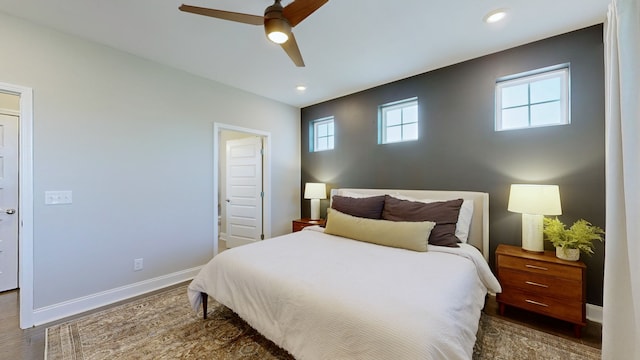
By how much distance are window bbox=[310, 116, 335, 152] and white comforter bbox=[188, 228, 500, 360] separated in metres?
2.41

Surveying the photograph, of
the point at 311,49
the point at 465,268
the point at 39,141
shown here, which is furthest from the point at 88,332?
the point at 311,49

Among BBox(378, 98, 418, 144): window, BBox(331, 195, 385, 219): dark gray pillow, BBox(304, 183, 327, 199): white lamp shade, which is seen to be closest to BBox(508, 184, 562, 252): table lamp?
BBox(331, 195, 385, 219): dark gray pillow

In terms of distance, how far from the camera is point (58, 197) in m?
2.29

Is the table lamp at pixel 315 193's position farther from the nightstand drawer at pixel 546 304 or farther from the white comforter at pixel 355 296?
the nightstand drawer at pixel 546 304

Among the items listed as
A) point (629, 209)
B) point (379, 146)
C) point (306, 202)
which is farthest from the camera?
point (306, 202)

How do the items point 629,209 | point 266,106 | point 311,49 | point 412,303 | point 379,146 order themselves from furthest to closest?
point 266,106 < point 379,146 < point 311,49 < point 412,303 < point 629,209

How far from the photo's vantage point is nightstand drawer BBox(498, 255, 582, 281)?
195cm

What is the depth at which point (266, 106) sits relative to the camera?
4.07 metres

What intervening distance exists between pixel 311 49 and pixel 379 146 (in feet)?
5.39

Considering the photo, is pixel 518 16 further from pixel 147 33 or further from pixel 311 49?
pixel 147 33

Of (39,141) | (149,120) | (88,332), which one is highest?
(149,120)

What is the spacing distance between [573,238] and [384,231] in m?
1.48

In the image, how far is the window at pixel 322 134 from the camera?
4324 millimetres

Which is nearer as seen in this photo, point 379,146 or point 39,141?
point 39,141
